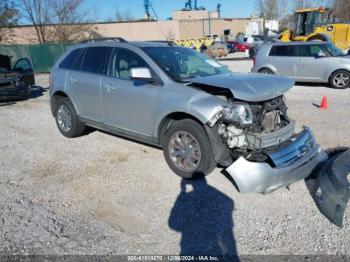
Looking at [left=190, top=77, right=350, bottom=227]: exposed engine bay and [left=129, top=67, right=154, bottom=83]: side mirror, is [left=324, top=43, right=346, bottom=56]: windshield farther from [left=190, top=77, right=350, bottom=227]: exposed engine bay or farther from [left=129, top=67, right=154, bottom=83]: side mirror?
[left=129, top=67, right=154, bottom=83]: side mirror

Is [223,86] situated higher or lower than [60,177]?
higher

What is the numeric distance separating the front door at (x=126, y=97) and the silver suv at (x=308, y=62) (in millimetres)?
8491

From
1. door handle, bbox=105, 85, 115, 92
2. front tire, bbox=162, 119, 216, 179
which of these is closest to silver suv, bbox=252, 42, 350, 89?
door handle, bbox=105, 85, 115, 92

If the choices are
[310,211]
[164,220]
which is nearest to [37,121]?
[164,220]

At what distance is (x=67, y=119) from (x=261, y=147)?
408 centimetres

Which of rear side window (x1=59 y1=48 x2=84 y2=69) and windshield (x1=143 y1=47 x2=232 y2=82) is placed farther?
rear side window (x1=59 y1=48 x2=84 y2=69)

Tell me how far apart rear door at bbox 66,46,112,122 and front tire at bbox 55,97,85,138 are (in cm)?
19

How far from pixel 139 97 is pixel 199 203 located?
1.86 metres

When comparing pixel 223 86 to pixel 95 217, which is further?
pixel 223 86

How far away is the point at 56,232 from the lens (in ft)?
10.9

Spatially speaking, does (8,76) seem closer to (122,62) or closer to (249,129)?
(122,62)

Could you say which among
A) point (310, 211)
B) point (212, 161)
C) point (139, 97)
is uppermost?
point (139, 97)

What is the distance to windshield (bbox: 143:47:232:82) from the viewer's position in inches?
183

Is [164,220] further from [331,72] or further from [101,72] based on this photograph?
[331,72]
